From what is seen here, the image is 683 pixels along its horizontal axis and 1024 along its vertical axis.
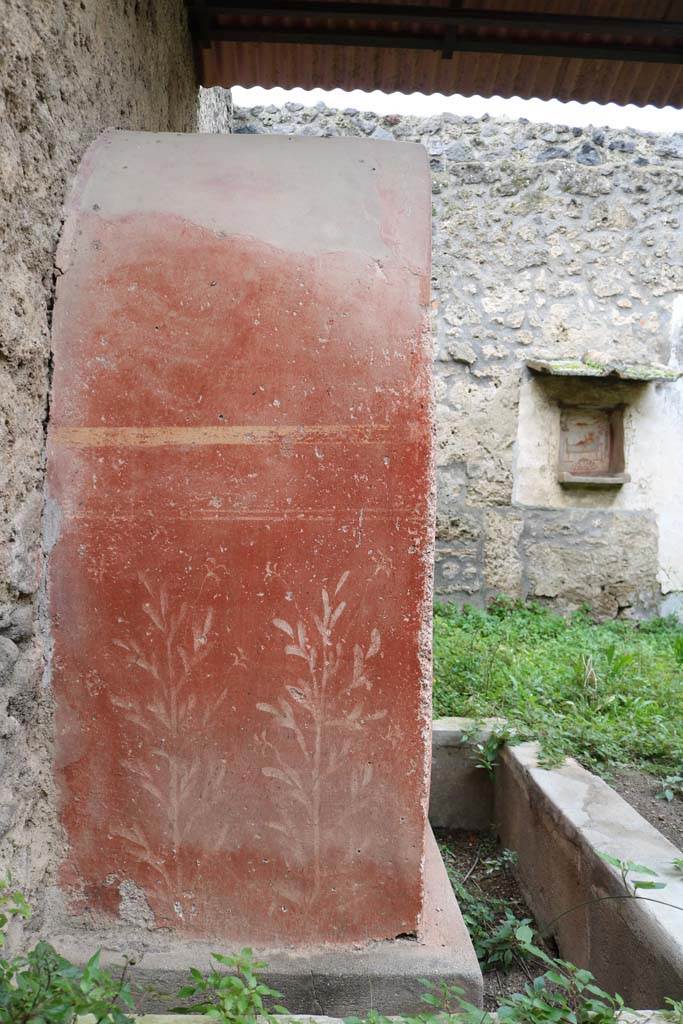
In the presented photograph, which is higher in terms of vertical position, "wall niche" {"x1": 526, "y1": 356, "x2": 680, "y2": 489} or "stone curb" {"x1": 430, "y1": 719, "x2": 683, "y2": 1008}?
"wall niche" {"x1": 526, "y1": 356, "x2": 680, "y2": 489}

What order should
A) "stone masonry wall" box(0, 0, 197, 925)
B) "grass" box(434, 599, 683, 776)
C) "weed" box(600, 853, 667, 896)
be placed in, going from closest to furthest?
"stone masonry wall" box(0, 0, 197, 925) → "weed" box(600, 853, 667, 896) → "grass" box(434, 599, 683, 776)

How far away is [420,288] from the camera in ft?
4.99

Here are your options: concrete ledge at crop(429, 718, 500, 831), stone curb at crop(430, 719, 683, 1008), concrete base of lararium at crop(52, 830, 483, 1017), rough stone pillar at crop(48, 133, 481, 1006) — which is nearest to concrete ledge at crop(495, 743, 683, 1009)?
stone curb at crop(430, 719, 683, 1008)

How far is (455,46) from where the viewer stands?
281 cm

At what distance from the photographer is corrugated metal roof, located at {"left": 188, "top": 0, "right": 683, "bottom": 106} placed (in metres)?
2.64

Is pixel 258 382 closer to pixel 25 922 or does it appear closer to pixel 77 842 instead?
pixel 77 842

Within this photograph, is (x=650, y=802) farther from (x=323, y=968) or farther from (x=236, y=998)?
(x=236, y=998)

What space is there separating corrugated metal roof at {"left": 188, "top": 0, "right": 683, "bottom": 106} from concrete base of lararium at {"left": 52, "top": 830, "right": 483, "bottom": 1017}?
2.83m

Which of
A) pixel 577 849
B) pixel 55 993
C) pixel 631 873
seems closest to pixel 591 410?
pixel 577 849

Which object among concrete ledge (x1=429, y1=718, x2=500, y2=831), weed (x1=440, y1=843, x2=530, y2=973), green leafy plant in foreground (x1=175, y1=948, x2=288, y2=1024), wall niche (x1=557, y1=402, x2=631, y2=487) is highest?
wall niche (x1=557, y1=402, x2=631, y2=487)

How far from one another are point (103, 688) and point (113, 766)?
0.16 meters

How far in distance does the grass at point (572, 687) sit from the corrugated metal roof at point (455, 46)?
2.50m

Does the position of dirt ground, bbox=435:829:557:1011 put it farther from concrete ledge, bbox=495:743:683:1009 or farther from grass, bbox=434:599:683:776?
grass, bbox=434:599:683:776

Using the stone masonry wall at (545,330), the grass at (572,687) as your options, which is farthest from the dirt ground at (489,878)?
the stone masonry wall at (545,330)
